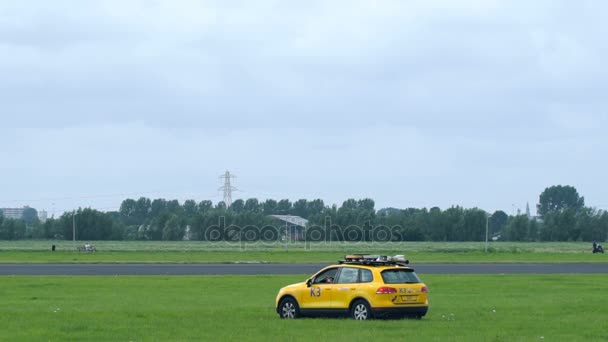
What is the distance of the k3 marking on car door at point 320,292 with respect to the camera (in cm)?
2559

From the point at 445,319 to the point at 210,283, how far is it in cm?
2013

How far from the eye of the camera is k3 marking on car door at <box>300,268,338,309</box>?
2559 centimetres

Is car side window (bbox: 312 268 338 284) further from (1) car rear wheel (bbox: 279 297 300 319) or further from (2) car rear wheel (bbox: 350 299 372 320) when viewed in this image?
(2) car rear wheel (bbox: 350 299 372 320)

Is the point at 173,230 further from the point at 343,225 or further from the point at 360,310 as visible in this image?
the point at 360,310

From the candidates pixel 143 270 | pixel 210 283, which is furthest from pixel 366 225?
pixel 210 283

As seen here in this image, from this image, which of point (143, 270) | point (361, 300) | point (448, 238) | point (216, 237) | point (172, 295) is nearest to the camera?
point (361, 300)

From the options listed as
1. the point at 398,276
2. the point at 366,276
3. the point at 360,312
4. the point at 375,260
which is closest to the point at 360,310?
the point at 360,312

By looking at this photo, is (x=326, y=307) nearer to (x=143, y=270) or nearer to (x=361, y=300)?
(x=361, y=300)

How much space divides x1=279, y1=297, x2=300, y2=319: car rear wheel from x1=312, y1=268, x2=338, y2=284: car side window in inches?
32.6

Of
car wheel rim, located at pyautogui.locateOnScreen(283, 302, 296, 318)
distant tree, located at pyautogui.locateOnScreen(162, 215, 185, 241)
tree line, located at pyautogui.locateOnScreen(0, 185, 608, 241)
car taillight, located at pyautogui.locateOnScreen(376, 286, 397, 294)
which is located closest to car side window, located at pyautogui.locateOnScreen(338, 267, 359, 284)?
car taillight, located at pyautogui.locateOnScreen(376, 286, 397, 294)

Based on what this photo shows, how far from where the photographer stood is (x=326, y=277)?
26141 millimetres

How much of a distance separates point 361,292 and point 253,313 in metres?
4.03

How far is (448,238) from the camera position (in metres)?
186

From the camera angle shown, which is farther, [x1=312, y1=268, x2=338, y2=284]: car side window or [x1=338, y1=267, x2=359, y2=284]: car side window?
[x1=312, y1=268, x2=338, y2=284]: car side window
